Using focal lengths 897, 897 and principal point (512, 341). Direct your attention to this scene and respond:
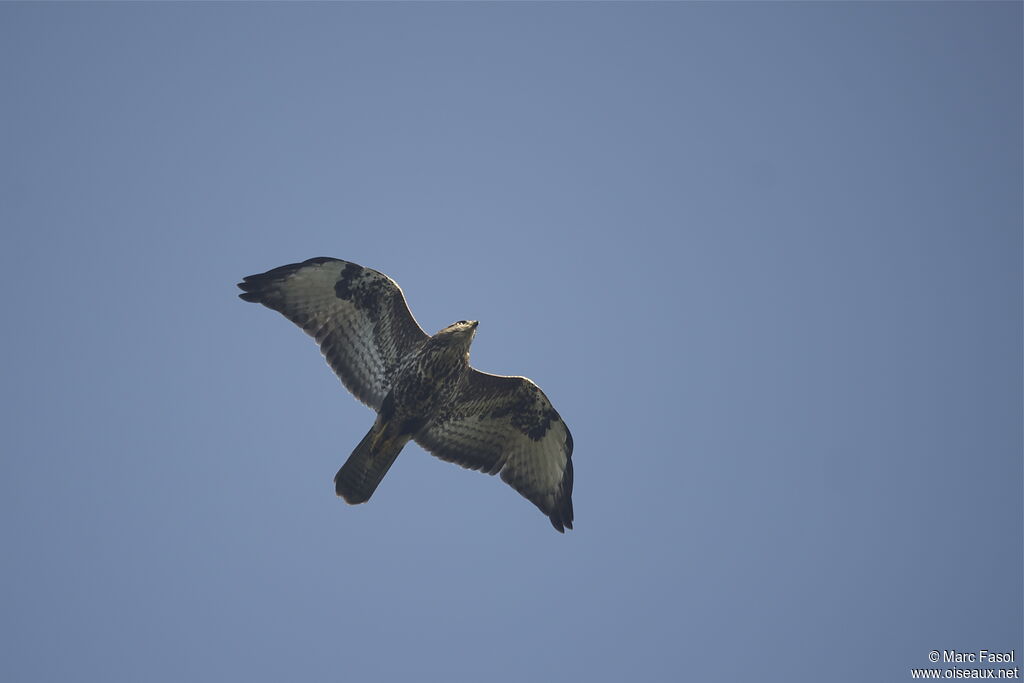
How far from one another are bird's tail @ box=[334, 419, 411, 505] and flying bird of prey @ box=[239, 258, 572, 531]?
14 mm

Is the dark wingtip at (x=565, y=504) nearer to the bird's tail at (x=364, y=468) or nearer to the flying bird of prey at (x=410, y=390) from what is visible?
the flying bird of prey at (x=410, y=390)

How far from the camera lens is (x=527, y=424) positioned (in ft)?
43.8

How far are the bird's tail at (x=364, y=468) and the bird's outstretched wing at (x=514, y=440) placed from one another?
0.79 m

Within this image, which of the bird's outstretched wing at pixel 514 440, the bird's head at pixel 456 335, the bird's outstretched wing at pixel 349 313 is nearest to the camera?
the bird's head at pixel 456 335

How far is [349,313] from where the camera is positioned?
13.0 meters

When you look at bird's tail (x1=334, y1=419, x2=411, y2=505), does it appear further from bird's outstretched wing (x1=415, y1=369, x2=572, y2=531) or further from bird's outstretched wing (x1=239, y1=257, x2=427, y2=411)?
bird's outstretched wing (x1=415, y1=369, x2=572, y2=531)

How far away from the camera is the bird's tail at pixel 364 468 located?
40.8 ft

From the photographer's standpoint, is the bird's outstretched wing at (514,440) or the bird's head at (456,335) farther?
the bird's outstretched wing at (514,440)

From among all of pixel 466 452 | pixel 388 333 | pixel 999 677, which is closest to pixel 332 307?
pixel 388 333

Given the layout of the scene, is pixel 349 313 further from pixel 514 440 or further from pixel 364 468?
pixel 514 440

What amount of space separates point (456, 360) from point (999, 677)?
1173 centimetres

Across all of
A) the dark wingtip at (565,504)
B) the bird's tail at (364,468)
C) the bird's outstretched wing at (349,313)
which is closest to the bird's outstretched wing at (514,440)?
the dark wingtip at (565,504)

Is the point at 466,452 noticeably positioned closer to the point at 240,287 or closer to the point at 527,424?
the point at 527,424

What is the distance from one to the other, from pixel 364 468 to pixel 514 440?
7.62 feet
